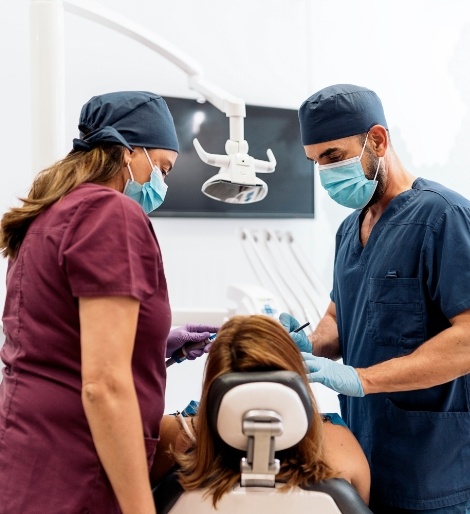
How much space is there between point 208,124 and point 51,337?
98.9 inches

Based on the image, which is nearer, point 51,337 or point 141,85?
point 51,337

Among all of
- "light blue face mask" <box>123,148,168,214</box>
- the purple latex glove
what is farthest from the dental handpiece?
"light blue face mask" <box>123,148,168,214</box>

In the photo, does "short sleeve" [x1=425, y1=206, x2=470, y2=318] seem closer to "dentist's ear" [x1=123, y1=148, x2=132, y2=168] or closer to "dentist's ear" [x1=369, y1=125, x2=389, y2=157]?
"dentist's ear" [x1=369, y1=125, x2=389, y2=157]

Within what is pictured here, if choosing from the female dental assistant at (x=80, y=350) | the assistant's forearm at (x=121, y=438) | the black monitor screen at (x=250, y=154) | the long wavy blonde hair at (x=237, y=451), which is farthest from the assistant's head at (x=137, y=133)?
the black monitor screen at (x=250, y=154)

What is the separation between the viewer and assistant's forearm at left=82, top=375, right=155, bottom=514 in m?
1.09

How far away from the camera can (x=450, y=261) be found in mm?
1564

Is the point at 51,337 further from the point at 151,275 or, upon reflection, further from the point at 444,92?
the point at 444,92

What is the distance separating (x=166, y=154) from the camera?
156cm

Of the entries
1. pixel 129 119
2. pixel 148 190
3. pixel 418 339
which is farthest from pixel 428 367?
pixel 129 119

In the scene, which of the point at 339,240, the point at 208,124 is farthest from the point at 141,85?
the point at 339,240

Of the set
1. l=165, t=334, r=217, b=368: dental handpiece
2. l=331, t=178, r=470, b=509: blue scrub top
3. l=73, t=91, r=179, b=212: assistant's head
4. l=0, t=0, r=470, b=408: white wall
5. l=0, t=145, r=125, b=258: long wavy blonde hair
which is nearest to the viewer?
l=0, t=145, r=125, b=258: long wavy blonde hair

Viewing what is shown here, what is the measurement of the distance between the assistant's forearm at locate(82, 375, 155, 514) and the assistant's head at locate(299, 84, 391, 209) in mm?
894

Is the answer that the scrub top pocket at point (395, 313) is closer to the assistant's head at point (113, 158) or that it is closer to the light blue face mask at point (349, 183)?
the light blue face mask at point (349, 183)

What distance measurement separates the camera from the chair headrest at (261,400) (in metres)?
1.13
